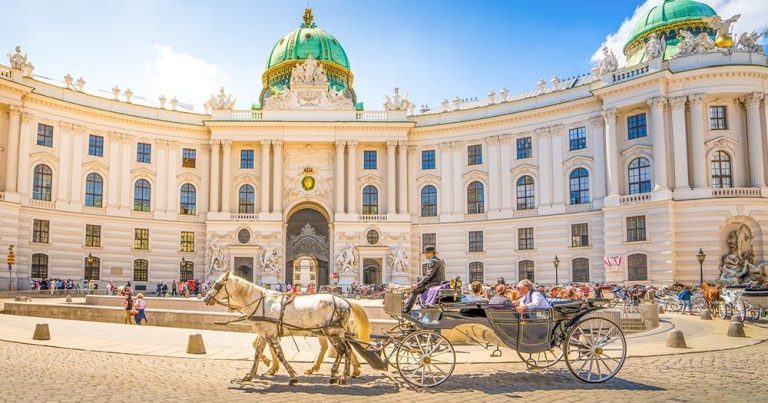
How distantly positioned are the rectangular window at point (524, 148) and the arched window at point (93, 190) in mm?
33350

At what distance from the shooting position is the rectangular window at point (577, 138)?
1841 inches

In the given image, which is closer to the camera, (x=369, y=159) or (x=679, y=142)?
(x=679, y=142)

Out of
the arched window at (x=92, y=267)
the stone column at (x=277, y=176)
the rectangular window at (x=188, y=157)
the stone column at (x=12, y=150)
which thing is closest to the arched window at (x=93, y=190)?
the arched window at (x=92, y=267)

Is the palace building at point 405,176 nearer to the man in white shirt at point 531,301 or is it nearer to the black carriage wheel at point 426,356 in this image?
the man in white shirt at point 531,301

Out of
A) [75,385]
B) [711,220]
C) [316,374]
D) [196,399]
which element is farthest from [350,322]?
[711,220]

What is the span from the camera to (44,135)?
46.7 metres

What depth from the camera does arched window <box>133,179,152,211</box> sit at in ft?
167

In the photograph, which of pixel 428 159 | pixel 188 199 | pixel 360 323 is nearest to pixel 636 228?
pixel 428 159

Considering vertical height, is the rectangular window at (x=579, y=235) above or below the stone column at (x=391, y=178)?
below

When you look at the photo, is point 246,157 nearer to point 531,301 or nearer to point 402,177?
point 402,177

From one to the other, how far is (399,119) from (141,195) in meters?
22.4

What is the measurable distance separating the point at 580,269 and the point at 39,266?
39.0 metres

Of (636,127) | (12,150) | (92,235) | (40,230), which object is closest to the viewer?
(636,127)

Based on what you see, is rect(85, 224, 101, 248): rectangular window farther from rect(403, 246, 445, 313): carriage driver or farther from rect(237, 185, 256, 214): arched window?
rect(403, 246, 445, 313): carriage driver
